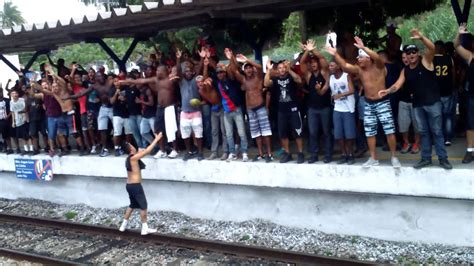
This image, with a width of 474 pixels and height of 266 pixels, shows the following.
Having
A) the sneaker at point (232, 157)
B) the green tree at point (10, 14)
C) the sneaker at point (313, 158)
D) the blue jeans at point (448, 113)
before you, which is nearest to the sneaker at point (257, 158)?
the sneaker at point (232, 157)

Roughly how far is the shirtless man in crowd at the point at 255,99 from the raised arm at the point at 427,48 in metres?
2.89

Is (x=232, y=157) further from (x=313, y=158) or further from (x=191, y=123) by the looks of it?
(x=313, y=158)

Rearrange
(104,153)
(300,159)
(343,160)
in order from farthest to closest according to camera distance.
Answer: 1. (104,153)
2. (300,159)
3. (343,160)

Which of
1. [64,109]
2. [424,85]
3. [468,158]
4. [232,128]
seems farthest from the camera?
[64,109]

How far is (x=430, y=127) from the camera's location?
25.6 ft

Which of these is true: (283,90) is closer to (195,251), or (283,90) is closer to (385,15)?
(195,251)

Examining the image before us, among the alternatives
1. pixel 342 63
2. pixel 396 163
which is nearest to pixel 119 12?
pixel 342 63

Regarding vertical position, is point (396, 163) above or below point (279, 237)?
above

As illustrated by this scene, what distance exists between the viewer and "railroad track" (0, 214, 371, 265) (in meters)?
8.03

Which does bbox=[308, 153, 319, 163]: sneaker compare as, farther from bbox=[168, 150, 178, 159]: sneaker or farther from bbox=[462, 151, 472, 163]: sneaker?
bbox=[168, 150, 178, 159]: sneaker

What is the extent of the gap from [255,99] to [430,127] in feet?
10.1

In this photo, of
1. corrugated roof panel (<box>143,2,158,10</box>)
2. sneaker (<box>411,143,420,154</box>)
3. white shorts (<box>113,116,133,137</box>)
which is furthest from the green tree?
sneaker (<box>411,143,420,154</box>)

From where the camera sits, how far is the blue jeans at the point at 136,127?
11.3 m

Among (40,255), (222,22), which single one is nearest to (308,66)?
(222,22)
